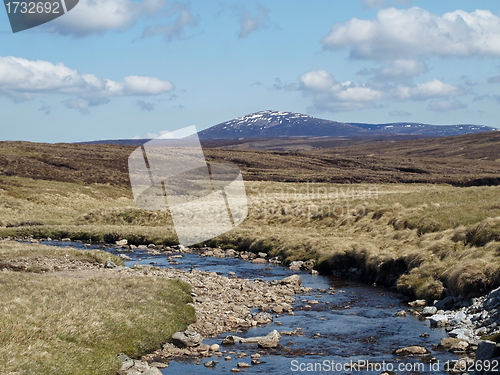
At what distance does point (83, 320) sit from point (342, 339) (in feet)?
30.5

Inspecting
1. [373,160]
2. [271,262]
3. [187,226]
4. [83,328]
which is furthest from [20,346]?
[373,160]

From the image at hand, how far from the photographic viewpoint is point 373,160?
15038 cm

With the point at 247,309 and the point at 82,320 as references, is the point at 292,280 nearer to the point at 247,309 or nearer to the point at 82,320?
the point at 247,309

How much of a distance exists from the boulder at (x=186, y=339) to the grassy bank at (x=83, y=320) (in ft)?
1.22

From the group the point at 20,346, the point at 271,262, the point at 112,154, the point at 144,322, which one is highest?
the point at 112,154

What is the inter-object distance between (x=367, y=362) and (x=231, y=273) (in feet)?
52.8

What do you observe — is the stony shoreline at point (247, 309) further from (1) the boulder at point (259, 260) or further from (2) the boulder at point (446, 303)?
(1) the boulder at point (259, 260)

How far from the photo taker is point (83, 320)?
15.9m

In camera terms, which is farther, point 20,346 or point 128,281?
point 128,281

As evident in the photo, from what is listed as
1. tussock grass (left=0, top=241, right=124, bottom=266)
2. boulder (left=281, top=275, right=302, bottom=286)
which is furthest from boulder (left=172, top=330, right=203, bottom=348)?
tussock grass (left=0, top=241, right=124, bottom=266)

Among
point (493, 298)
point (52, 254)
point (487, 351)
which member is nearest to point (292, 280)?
point (493, 298)

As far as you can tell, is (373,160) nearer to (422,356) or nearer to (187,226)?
(187,226)

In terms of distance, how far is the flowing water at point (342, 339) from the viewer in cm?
1556

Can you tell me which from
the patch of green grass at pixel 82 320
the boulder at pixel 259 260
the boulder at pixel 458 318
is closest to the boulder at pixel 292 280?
the patch of green grass at pixel 82 320
